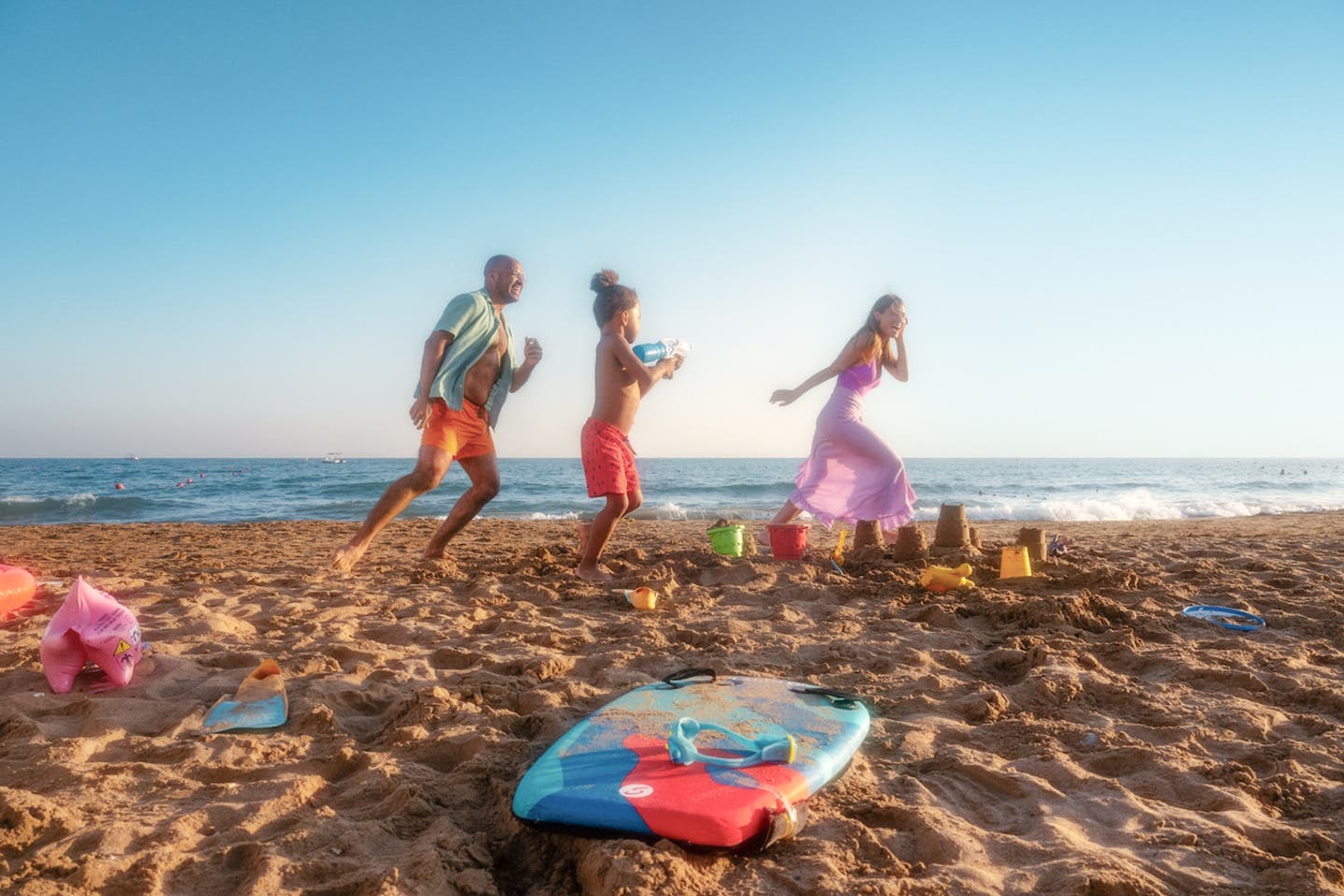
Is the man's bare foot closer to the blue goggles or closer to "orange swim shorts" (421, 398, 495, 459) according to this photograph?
"orange swim shorts" (421, 398, 495, 459)

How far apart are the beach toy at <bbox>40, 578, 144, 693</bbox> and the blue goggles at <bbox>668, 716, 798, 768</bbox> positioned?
1.95m

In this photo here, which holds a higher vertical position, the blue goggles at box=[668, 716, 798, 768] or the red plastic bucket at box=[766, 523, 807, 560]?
the red plastic bucket at box=[766, 523, 807, 560]

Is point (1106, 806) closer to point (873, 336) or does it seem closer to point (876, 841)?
point (876, 841)

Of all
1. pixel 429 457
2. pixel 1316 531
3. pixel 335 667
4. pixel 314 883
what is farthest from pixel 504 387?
pixel 1316 531

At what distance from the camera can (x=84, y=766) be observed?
6.43ft

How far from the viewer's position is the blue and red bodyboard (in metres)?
1.62

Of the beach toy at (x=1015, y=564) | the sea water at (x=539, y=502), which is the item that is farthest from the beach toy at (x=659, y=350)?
the sea water at (x=539, y=502)

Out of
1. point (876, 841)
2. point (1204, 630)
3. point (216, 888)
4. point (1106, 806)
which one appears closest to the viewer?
point (216, 888)

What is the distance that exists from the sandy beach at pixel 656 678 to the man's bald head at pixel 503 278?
73.6 inches

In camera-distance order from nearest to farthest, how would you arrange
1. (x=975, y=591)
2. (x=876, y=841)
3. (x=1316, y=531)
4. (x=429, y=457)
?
(x=876, y=841) < (x=975, y=591) < (x=429, y=457) < (x=1316, y=531)

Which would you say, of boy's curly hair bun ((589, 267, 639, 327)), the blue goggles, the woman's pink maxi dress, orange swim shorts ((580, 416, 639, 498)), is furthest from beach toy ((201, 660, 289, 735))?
the woman's pink maxi dress

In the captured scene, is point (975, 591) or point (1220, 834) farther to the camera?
point (975, 591)

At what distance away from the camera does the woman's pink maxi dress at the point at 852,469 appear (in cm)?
543

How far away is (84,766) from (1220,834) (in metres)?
2.77
